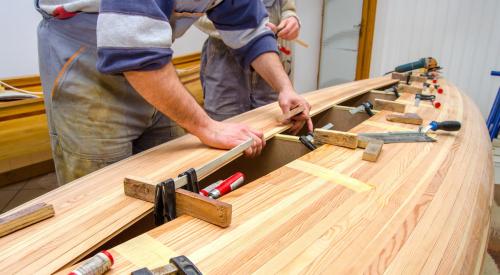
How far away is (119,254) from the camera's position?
786 millimetres

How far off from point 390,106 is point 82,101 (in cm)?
186

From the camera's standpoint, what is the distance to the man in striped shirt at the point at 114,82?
1161 mm

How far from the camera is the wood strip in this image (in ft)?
3.87

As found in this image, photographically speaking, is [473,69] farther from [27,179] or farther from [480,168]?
[27,179]

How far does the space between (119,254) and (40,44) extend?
1213mm

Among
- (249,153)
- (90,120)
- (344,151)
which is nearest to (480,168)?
(344,151)

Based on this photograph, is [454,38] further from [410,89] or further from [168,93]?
[168,93]

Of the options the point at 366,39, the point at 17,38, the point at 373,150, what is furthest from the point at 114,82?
the point at 366,39

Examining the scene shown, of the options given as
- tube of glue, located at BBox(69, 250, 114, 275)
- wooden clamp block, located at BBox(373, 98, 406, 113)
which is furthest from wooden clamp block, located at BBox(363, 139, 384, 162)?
tube of glue, located at BBox(69, 250, 114, 275)

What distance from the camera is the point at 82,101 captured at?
4.94 ft

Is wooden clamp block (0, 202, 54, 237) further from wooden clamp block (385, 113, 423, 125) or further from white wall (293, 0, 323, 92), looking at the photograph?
white wall (293, 0, 323, 92)

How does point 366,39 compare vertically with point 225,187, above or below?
above

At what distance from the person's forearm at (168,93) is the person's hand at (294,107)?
0.67 metres

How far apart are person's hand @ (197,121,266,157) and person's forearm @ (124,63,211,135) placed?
7cm
